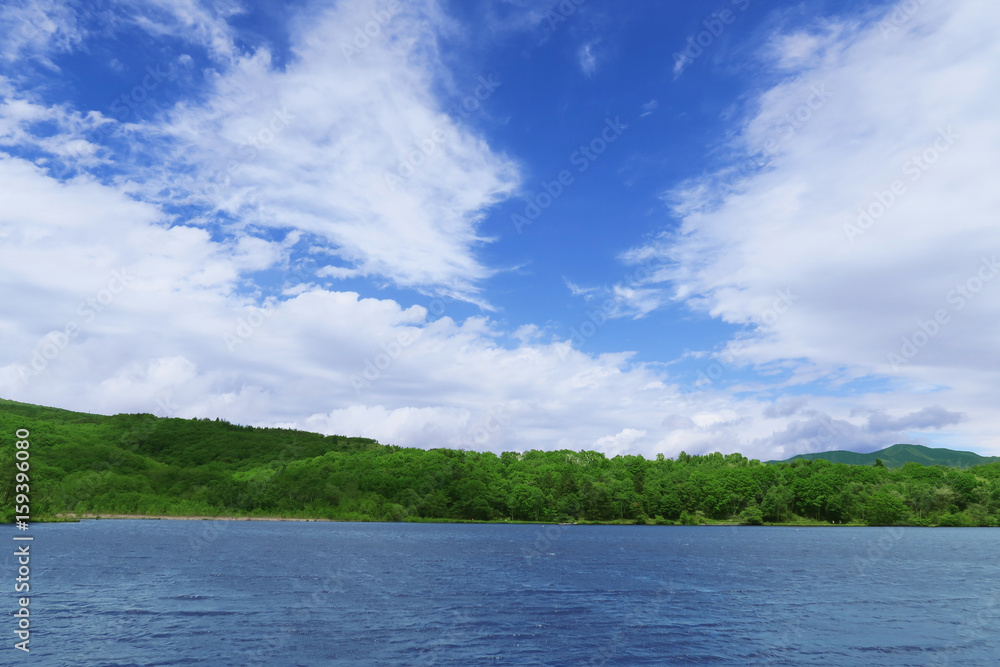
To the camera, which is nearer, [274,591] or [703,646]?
[703,646]

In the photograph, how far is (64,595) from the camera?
68.8 meters

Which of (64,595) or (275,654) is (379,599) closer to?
(275,654)

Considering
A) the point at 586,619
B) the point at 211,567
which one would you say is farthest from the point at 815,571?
the point at 211,567

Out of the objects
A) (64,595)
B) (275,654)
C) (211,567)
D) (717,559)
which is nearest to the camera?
(275,654)

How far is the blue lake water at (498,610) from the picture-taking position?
46.3m

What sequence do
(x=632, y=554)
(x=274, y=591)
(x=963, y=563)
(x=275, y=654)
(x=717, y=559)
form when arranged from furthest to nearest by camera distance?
(x=632, y=554)
(x=717, y=559)
(x=963, y=563)
(x=274, y=591)
(x=275, y=654)

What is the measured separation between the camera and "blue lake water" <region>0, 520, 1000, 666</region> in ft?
152

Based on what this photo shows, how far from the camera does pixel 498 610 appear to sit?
64.4 m

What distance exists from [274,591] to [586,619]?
3913 cm
